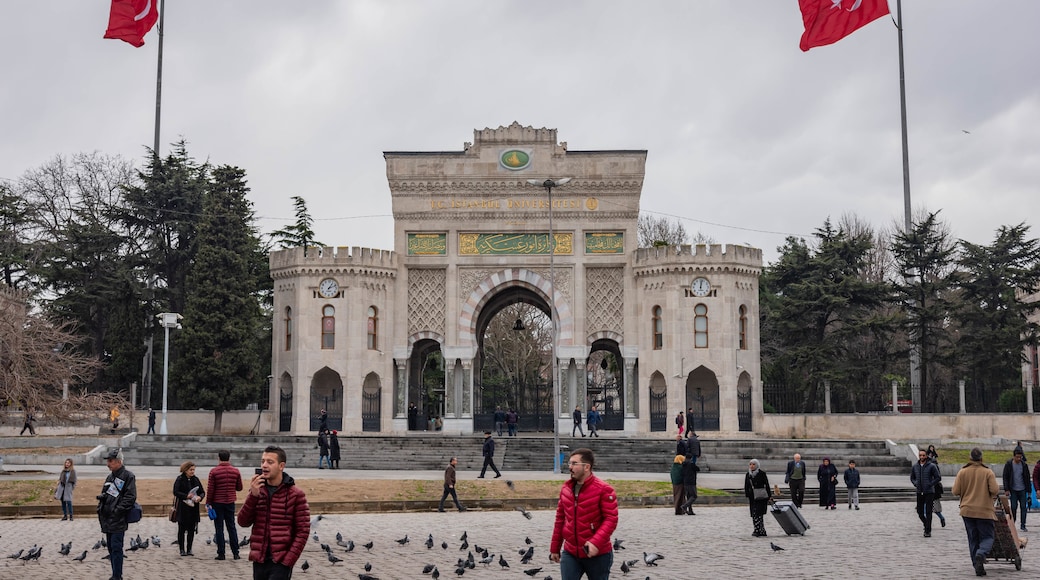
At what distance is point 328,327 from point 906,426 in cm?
2087

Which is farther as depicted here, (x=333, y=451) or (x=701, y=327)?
(x=701, y=327)

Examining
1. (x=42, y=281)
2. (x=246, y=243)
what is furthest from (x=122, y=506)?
(x=42, y=281)

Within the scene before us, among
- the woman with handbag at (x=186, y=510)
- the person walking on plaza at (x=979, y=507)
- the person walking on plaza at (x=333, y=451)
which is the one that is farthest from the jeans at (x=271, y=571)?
the person walking on plaza at (x=333, y=451)

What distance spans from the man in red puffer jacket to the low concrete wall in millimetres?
30368

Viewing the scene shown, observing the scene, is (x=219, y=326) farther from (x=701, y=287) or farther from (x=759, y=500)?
(x=759, y=500)

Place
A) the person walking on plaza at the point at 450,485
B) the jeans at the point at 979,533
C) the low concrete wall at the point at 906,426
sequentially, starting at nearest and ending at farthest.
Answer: the jeans at the point at 979,533
the person walking on plaza at the point at 450,485
the low concrete wall at the point at 906,426

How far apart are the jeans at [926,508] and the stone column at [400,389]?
2635 cm

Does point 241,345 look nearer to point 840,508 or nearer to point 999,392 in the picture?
point 840,508

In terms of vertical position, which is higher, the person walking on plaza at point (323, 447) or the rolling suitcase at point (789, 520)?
the person walking on plaza at point (323, 447)

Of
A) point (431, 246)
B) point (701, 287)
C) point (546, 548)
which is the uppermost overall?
point (431, 246)

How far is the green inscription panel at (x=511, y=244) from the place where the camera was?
4119cm

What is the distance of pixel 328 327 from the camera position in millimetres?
40562

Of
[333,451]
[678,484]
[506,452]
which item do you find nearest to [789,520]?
[678,484]

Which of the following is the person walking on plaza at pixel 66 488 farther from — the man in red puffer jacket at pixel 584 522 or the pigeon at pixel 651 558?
the man in red puffer jacket at pixel 584 522
